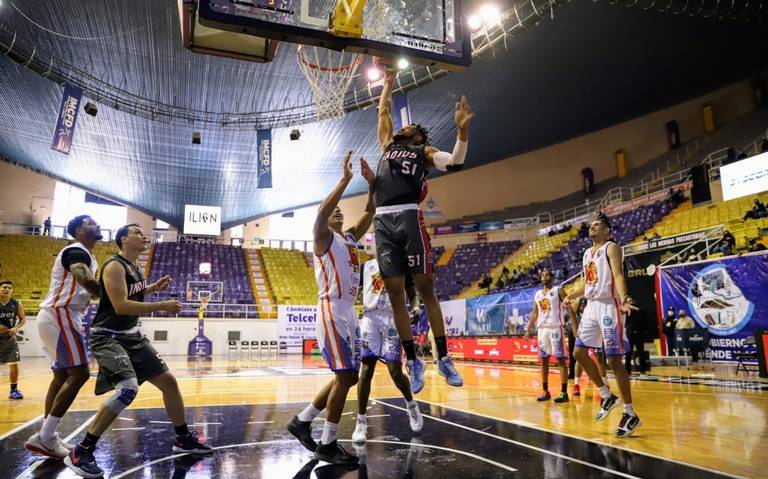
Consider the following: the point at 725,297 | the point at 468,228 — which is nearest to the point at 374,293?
the point at 725,297

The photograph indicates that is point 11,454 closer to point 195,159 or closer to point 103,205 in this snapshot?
point 195,159

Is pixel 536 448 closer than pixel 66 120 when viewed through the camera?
Yes

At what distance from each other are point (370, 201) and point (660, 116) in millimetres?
28543

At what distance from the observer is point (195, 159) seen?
24.0 m

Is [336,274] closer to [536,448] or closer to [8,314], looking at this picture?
[536,448]

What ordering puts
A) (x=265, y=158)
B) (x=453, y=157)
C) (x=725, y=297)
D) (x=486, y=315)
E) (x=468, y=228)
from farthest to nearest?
(x=468, y=228) < (x=265, y=158) < (x=486, y=315) < (x=725, y=297) < (x=453, y=157)

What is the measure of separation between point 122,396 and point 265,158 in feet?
49.9

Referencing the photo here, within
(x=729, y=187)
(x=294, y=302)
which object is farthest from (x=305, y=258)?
(x=729, y=187)

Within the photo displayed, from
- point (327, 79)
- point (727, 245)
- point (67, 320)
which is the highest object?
point (327, 79)

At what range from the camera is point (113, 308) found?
4.16 m

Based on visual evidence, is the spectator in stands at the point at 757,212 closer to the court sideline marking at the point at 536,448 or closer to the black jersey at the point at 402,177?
the court sideline marking at the point at 536,448

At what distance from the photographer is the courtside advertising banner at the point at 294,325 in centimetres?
2297

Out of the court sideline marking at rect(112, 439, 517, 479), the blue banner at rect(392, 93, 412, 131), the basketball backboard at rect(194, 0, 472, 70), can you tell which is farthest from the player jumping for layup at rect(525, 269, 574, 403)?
the blue banner at rect(392, 93, 412, 131)

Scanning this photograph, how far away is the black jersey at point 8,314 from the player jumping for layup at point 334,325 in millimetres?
6502
